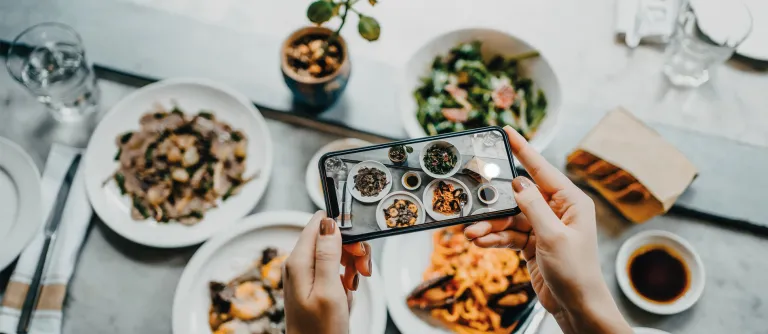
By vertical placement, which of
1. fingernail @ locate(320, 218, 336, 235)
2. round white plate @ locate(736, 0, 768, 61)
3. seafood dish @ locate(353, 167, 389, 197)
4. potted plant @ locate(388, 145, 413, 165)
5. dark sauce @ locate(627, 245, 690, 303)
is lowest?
dark sauce @ locate(627, 245, 690, 303)

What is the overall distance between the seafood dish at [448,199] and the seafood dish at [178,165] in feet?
1.92

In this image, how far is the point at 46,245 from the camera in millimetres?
1382

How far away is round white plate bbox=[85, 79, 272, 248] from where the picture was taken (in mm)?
1392

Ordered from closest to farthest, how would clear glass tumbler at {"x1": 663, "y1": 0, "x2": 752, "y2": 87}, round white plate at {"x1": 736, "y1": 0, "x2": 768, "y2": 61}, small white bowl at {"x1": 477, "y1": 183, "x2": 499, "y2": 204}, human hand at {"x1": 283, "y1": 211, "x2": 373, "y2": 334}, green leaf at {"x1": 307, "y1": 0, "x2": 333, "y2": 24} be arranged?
human hand at {"x1": 283, "y1": 211, "x2": 373, "y2": 334} < small white bowl at {"x1": 477, "y1": 183, "x2": 499, "y2": 204} < green leaf at {"x1": 307, "y1": 0, "x2": 333, "y2": 24} < clear glass tumbler at {"x1": 663, "y1": 0, "x2": 752, "y2": 87} < round white plate at {"x1": 736, "y1": 0, "x2": 768, "y2": 61}

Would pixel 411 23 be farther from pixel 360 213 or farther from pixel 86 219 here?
pixel 86 219

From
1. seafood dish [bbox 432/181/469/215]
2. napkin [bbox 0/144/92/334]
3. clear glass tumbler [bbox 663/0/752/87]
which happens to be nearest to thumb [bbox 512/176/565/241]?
seafood dish [bbox 432/181/469/215]

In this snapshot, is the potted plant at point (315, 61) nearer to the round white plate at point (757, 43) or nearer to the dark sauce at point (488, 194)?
the dark sauce at point (488, 194)

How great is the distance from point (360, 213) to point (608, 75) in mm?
922

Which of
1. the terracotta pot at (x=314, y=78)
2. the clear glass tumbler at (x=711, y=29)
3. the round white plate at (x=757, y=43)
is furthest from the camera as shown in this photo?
the round white plate at (x=757, y=43)

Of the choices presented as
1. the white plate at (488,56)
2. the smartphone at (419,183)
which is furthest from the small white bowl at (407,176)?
the white plate at (488,56)

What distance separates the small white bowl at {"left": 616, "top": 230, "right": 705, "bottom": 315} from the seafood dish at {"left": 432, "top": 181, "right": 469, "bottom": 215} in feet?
1.89

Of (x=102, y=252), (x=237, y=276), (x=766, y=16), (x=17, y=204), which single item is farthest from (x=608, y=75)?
(x=17, y=204)

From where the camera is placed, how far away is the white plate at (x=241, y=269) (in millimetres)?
1333

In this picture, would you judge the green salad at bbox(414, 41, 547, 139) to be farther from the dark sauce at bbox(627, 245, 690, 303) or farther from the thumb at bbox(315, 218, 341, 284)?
the thumb at bbox(315, 218, 341, 284)
